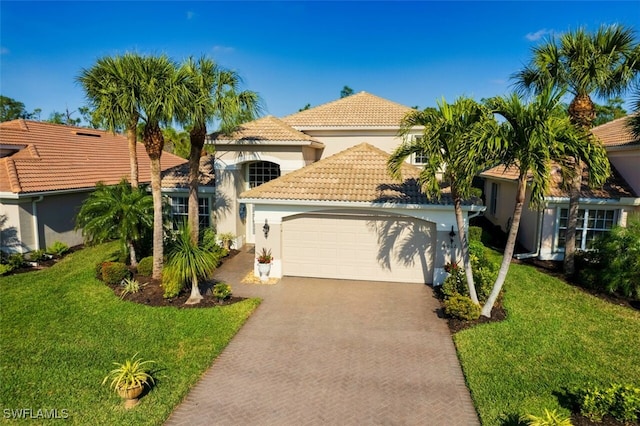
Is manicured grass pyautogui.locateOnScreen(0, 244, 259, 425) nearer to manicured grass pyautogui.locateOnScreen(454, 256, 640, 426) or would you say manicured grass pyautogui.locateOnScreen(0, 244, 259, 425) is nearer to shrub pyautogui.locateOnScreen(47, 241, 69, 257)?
shrub pyautogui.locateOnScreen(47, 241, 69, 257)

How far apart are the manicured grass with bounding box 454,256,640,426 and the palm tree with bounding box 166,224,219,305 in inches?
297

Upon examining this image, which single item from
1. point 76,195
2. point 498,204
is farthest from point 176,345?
point 498,204

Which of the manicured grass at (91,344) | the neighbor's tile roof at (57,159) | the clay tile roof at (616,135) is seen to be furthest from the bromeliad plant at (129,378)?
the clay tile roof at (616,135)

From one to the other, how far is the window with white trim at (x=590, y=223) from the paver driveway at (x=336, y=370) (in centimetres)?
844

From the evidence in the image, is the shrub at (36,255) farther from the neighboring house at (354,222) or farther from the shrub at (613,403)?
the shrub at (613,403)

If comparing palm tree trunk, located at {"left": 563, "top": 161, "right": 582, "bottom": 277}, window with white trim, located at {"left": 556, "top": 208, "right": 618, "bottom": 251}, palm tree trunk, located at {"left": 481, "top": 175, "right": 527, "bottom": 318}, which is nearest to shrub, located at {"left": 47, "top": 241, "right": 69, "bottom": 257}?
palm tree trunk, located at {"left": 481, "top": 175, "right": 527, "bottom": 318}

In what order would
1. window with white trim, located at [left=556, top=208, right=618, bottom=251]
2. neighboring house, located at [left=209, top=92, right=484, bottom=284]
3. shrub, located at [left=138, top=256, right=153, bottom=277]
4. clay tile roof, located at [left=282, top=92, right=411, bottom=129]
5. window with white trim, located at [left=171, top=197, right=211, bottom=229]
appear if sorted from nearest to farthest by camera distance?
neighboring house, located at [left=209, top=92, right=484, bottom=284] → shrub, located at [left=138, top=256, right=153, bottom=277] → window with white trim, located at [left=556, top=208, right=618, bottom=251] → window with white trim, located at [left=171, top=197, right=211, bottom=229] → clay tile roof, located at [left=282, top=92, right=411, bottom=129]

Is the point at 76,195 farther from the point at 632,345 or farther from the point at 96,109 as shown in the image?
the point at 632,345

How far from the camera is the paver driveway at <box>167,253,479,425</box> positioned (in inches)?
276

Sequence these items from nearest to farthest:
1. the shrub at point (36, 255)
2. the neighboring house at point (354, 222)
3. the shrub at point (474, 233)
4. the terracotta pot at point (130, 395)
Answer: the terracotta pot at point (130, 395) → the neighboring house at point (354, 222) → the shrub at point (36, 255) → the shrub at point (474, 233)

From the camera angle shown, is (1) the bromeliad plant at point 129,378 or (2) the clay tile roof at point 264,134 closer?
(1) the bromeliad plant at point 129,378

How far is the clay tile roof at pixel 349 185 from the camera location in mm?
13422

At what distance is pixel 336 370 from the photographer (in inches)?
330

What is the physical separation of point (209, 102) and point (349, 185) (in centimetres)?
560
